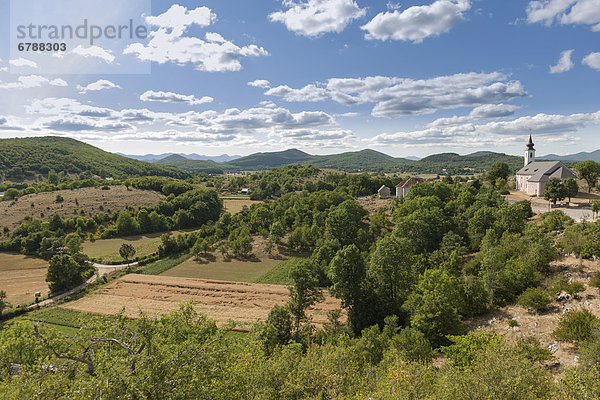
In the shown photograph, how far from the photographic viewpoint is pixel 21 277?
53.3 m

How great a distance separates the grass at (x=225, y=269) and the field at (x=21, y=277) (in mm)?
19608

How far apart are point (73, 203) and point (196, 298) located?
8248cm

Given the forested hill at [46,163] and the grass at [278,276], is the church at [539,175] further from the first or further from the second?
the forested hill at [46,163]

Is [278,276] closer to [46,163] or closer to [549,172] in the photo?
[549,172]

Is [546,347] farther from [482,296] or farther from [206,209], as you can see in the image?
[206,209]

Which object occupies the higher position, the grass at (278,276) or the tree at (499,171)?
the tree at (499,171)

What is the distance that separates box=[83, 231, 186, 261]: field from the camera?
6586cm

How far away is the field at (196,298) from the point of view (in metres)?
37.2

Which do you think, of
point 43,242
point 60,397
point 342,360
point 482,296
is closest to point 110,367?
point 60,397

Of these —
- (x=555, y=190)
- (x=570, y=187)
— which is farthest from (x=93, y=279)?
(x=570, y=187)

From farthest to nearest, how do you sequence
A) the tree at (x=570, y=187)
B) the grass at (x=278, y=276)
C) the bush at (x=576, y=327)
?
the grass at (x=278, y=276) < the tree at (x=570, y=187) < the bush at (x=576, y=327)

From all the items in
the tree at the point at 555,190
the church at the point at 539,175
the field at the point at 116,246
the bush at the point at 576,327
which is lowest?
the field at the point at 116,246

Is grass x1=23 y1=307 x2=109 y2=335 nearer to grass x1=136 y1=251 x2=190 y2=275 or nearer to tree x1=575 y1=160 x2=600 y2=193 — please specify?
grass x1=136 y1=251 x2=190 y2=275

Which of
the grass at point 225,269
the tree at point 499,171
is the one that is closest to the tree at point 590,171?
the tree at point 499,171
